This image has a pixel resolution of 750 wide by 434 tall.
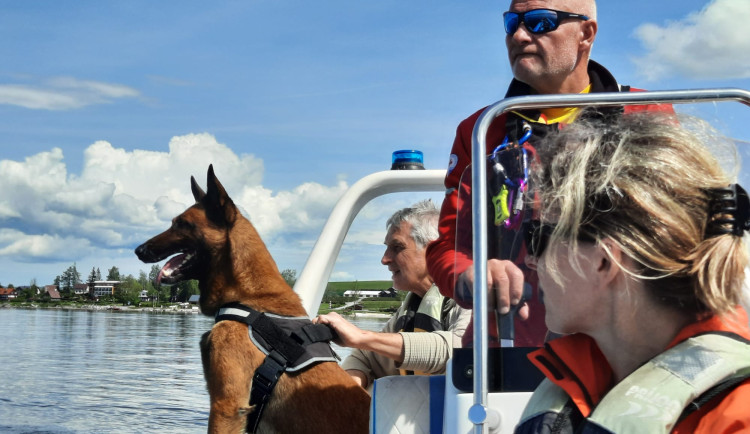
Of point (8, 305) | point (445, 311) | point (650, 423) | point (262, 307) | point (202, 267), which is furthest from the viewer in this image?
point (8, 305)

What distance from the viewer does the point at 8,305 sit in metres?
114

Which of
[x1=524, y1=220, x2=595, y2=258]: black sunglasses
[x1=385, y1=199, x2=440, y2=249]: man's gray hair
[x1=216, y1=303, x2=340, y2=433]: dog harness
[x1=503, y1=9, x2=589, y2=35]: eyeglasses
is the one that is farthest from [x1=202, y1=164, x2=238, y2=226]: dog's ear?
[x1=524, y1=220, x2=595, y2=258]: black sunglasses

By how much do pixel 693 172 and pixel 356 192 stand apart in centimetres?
314

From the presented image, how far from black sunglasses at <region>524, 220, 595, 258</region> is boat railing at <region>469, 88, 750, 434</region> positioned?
11cm

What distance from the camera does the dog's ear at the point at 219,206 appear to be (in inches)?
154

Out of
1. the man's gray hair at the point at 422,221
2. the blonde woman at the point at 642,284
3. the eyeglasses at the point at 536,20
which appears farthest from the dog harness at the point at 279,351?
the blonde woman at the point at 642,284

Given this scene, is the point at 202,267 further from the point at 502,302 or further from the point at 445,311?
the point at 502,302

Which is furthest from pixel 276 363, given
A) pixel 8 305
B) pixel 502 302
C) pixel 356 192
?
pixel 8 305

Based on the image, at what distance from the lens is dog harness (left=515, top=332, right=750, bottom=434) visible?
3.70ft

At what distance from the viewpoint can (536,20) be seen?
2283 millimetres

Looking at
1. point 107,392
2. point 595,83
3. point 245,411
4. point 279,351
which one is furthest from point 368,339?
point 107,392

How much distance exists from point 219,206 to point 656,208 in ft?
10.0

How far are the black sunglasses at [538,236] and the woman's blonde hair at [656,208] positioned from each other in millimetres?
16

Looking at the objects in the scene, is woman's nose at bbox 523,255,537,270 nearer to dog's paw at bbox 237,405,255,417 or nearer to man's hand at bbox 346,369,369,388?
dog's paw at bbox 237,405,255,417
